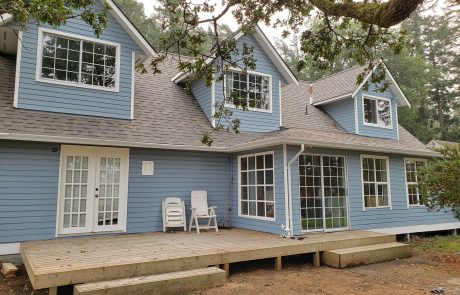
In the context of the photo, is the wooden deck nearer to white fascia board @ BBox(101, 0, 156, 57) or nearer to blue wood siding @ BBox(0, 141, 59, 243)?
blue wood siding @ BBox(0, 141, 59, 243)

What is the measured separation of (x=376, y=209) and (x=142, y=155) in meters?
6.62

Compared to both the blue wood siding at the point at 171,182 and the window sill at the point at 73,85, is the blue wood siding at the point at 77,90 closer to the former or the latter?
the window sill at the point at 73,85

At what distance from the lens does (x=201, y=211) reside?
8641 mm

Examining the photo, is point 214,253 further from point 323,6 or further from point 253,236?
point 323,6

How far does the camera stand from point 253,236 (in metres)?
7.62

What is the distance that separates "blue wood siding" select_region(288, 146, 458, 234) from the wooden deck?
935 millimetres

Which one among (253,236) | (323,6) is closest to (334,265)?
(253,236)

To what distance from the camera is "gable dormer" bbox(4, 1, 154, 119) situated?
293 inches

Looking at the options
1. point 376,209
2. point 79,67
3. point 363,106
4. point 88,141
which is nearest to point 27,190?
point 88,141

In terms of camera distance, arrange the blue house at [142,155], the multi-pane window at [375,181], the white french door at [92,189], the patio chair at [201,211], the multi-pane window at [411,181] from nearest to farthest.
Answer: the blue house at [142,155] → the white french door at [92,189] → the patio chair at [201,211] → the multi-pane window at [375,181] → the multi-pane window at [411,181]

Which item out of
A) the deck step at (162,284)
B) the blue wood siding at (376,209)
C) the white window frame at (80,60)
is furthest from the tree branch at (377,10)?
the white window frame at (80,60)

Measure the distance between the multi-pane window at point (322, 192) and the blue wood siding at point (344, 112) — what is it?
3.18m

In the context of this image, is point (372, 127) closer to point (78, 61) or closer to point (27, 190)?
point (78, 61)

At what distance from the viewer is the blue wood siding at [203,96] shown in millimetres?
10125
